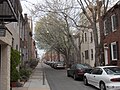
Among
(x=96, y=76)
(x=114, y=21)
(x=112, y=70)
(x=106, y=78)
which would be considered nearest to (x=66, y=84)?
(x=96, y=76)

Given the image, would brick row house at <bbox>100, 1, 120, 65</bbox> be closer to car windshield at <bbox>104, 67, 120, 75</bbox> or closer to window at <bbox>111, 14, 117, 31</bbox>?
window at <bbox>111, 14, 117, 31</bbox>

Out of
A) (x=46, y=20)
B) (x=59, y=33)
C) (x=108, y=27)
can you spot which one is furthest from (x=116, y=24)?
(x=59, y=33)

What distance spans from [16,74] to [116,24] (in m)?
13.0

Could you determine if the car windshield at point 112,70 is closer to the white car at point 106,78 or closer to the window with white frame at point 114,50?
the white car at point 106,78

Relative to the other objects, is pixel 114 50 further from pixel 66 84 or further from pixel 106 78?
pixel 106 78

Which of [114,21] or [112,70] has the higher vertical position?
[114,21]

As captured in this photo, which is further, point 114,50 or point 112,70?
point 114,50

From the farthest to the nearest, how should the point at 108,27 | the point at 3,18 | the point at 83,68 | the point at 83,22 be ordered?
1. the point at 83,22
2. the point at 108,27
3. the point at 83,68
4. the point at 3,18

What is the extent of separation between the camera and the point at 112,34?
26.3 meters

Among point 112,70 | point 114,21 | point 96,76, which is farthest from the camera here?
point 114,21

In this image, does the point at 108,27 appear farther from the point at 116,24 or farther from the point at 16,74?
the point at 16,74

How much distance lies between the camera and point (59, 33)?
42.4m

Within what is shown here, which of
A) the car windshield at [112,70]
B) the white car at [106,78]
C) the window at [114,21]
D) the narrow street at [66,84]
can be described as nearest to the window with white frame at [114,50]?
the window at [114,21]

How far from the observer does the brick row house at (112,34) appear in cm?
2461
